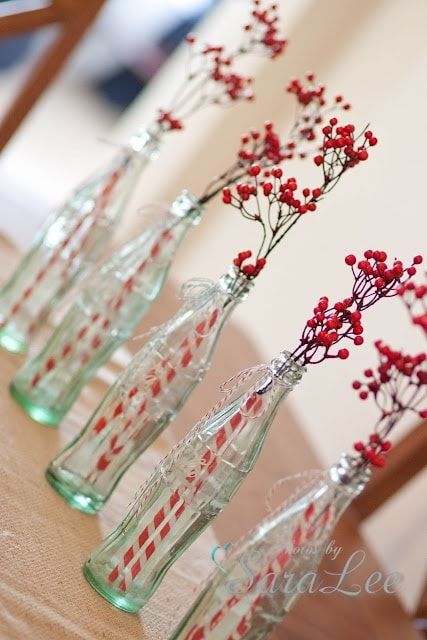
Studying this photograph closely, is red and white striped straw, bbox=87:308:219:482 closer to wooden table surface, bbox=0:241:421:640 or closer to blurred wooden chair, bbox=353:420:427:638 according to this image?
wooden table surface, bbox=0:241:421:640

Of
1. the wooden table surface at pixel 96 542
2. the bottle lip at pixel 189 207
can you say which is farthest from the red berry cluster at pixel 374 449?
the bottle lip at pixel 189 207

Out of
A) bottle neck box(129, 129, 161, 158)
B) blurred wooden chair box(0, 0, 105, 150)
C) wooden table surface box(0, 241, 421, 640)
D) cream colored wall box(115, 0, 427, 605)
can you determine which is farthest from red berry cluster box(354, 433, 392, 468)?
blurred wooden chair box(0, 0, 105, 150)

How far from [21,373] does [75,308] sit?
0.33ft

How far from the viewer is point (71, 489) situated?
1.09 meters

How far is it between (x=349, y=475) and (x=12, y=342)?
0.58 meters

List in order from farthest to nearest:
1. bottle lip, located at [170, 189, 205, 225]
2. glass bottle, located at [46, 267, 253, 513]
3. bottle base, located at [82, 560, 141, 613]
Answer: bottle lip, located at [170, 189, 205, 225], glass bottle, located at [46, 267, 253, 513], bottle base, located at [82, 560, 141, 613]

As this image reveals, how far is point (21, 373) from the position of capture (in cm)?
123

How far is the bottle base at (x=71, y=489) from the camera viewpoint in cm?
109

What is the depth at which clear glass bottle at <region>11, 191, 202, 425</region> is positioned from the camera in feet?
3.99

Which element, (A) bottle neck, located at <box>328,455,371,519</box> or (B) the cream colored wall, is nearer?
(A) bottle neck, located at <box>328,455,371,519</box>

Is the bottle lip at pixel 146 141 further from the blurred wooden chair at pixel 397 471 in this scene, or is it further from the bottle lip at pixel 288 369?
the blurred wooden chair at pixel 397 471

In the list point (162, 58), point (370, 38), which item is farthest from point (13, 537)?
point (162, 58)

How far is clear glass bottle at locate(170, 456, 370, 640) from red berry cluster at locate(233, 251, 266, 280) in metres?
0.19

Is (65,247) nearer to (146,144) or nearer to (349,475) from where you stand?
(146,144)
